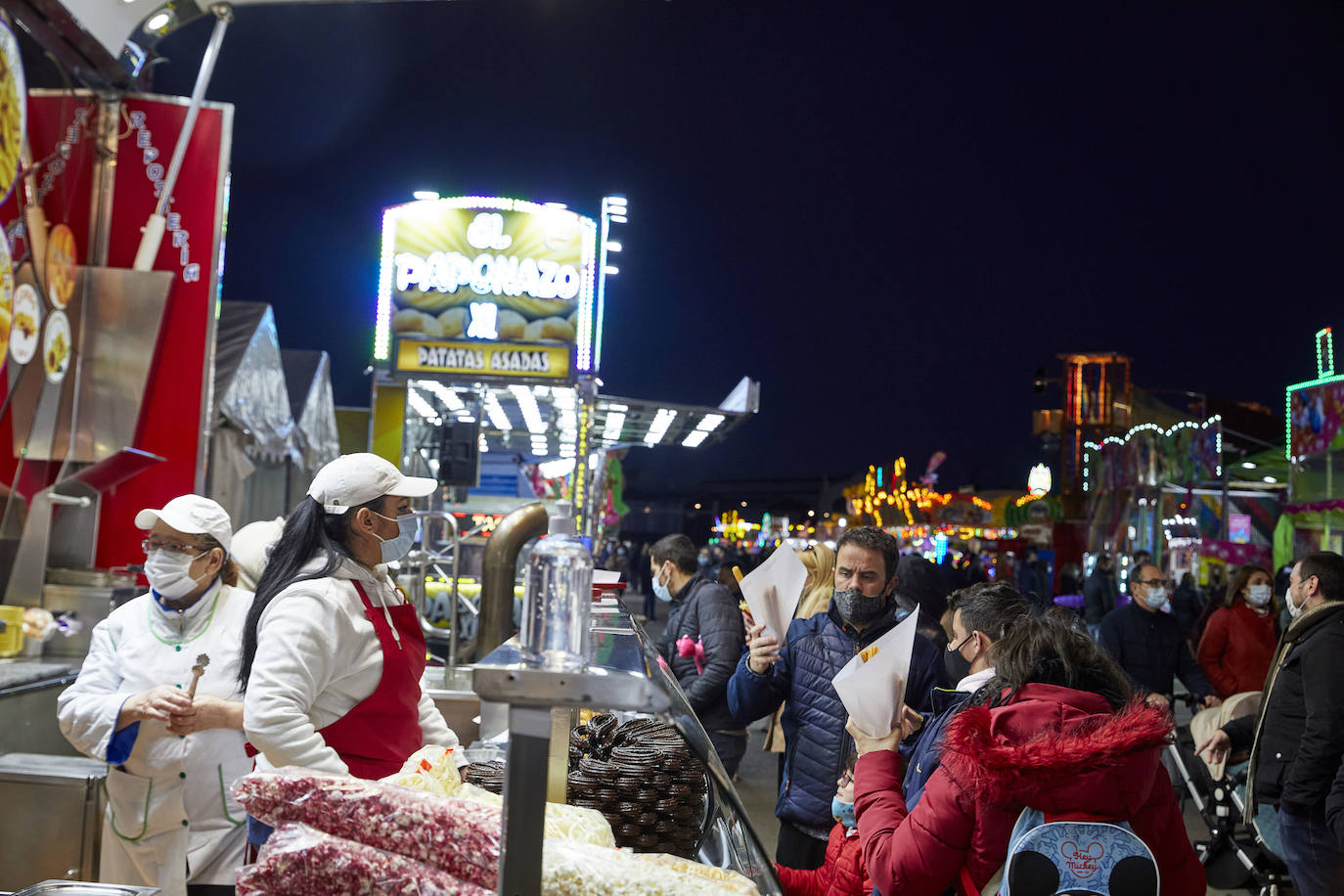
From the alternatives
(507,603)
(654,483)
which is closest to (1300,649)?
(507,603)

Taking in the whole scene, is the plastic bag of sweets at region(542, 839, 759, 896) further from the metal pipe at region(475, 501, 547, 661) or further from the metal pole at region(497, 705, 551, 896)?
the metal pipe at region(475, 501, 547, 661)

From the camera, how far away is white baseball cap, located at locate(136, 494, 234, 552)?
375cm

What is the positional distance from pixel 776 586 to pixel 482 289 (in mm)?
13130

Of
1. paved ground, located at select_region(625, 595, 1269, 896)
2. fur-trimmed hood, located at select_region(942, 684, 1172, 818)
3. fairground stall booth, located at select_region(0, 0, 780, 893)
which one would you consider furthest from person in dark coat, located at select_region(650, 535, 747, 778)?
fur-trimmed hood, located at select_region(942, 684, 1172, 818)

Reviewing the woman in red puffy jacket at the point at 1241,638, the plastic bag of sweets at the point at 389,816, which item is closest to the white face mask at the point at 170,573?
the plastic bag of sweets at the point at 389,816

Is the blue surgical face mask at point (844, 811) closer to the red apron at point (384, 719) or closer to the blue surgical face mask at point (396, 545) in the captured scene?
the red apron at point (384, 719)

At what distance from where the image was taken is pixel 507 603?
429 centimetres

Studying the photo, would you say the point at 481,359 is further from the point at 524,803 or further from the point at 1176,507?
the point at 1176,507

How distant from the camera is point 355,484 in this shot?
2.76 metres

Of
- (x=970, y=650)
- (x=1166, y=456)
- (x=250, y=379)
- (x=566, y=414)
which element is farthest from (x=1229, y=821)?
(x=1166, y=456)

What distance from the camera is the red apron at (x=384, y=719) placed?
264 centimetres

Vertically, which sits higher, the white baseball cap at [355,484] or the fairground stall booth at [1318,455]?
the fairground stall booth at [1318,455]

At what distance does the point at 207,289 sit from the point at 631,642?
7.90 m

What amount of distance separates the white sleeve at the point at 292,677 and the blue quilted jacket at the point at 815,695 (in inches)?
81.5
